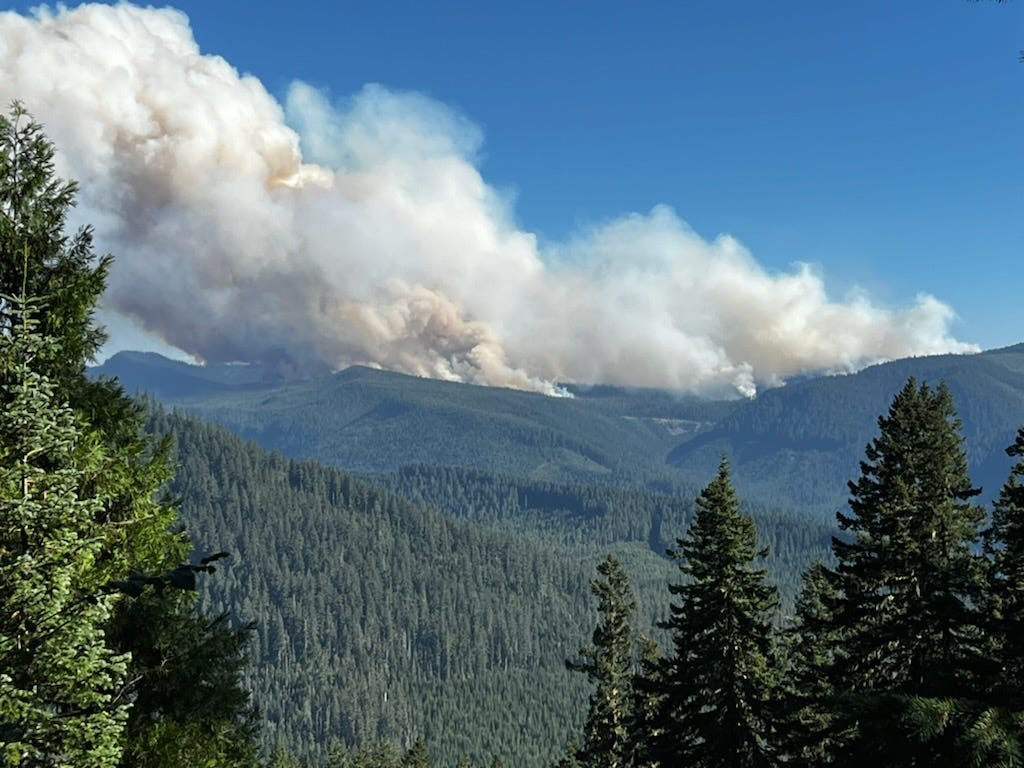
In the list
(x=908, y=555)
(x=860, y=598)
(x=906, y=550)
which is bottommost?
(x=860, y=598)

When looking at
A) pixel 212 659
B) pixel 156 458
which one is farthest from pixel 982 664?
pixel 156 458

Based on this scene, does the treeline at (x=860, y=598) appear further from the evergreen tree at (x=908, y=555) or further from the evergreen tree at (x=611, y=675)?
the evergreen tree at (x=611, y=675)

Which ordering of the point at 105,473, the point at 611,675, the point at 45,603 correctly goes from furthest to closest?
the point at 611,675 → the point at 105,473 → the point at 45,603

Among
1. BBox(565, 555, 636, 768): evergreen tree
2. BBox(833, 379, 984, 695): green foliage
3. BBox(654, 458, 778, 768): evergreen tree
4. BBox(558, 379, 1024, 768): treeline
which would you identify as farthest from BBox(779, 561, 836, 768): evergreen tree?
BBox(565, 555, 636, 768): evergreen tree

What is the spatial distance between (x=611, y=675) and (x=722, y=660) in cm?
1835

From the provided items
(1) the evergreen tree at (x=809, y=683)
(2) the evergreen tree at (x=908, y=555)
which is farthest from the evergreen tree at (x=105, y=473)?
(2) the evergreen tree at (x=908, y=555)

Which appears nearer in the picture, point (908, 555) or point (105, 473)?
point (105, 473)

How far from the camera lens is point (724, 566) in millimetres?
27016

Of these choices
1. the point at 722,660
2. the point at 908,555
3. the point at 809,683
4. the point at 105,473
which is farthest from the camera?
the point at 809,683

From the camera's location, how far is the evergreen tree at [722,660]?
85.3 ft

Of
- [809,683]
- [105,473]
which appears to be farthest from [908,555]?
[105,473]

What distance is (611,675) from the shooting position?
4328cm

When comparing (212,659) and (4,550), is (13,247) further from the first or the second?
(212,659)

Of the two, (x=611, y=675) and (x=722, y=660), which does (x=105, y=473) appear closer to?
(x=722, y=660)
